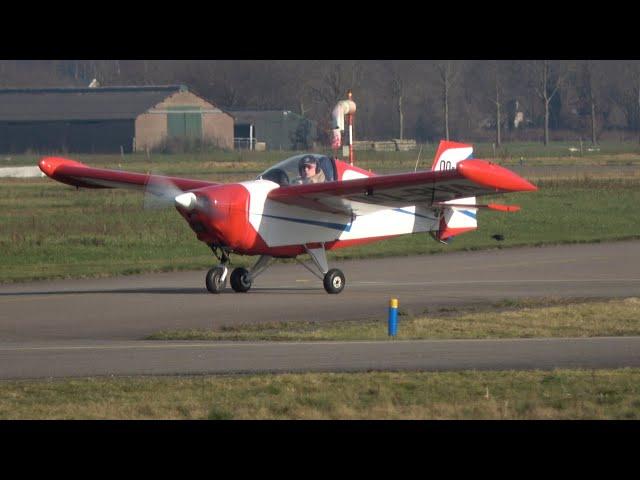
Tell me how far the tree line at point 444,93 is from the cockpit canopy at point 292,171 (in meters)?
71.8

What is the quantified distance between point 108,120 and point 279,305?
6804 cm

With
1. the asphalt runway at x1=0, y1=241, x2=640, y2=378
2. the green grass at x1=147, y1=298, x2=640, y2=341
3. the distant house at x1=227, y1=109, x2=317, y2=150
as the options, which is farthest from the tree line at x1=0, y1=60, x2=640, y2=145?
the green grass at x1=147, y1=298, x2=640, y2=341

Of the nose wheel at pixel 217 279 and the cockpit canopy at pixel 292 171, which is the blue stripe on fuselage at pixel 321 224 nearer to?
the cockpit canopy at pixel 292 171

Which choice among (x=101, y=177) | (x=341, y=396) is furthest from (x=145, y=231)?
(x=341, y=396)

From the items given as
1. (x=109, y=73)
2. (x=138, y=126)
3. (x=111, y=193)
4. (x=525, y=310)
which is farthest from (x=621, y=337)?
(x=109, y=73)

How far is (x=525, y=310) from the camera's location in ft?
57.4

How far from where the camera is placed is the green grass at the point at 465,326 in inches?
597

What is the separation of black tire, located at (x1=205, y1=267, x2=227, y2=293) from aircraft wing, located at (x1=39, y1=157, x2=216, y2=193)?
5.46ft

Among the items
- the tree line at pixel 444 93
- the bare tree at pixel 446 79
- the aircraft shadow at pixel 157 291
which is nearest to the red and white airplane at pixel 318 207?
the aircraft shadow at pixel 157 291

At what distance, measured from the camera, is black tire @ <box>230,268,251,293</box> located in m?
20.4

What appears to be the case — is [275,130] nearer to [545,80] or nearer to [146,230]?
[545,80]

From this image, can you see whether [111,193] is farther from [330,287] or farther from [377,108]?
[377,108]

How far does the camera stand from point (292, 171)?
1983 centimetres

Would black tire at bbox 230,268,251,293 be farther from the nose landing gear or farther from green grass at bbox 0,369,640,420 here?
green grass at bbox 0,369,640,420
